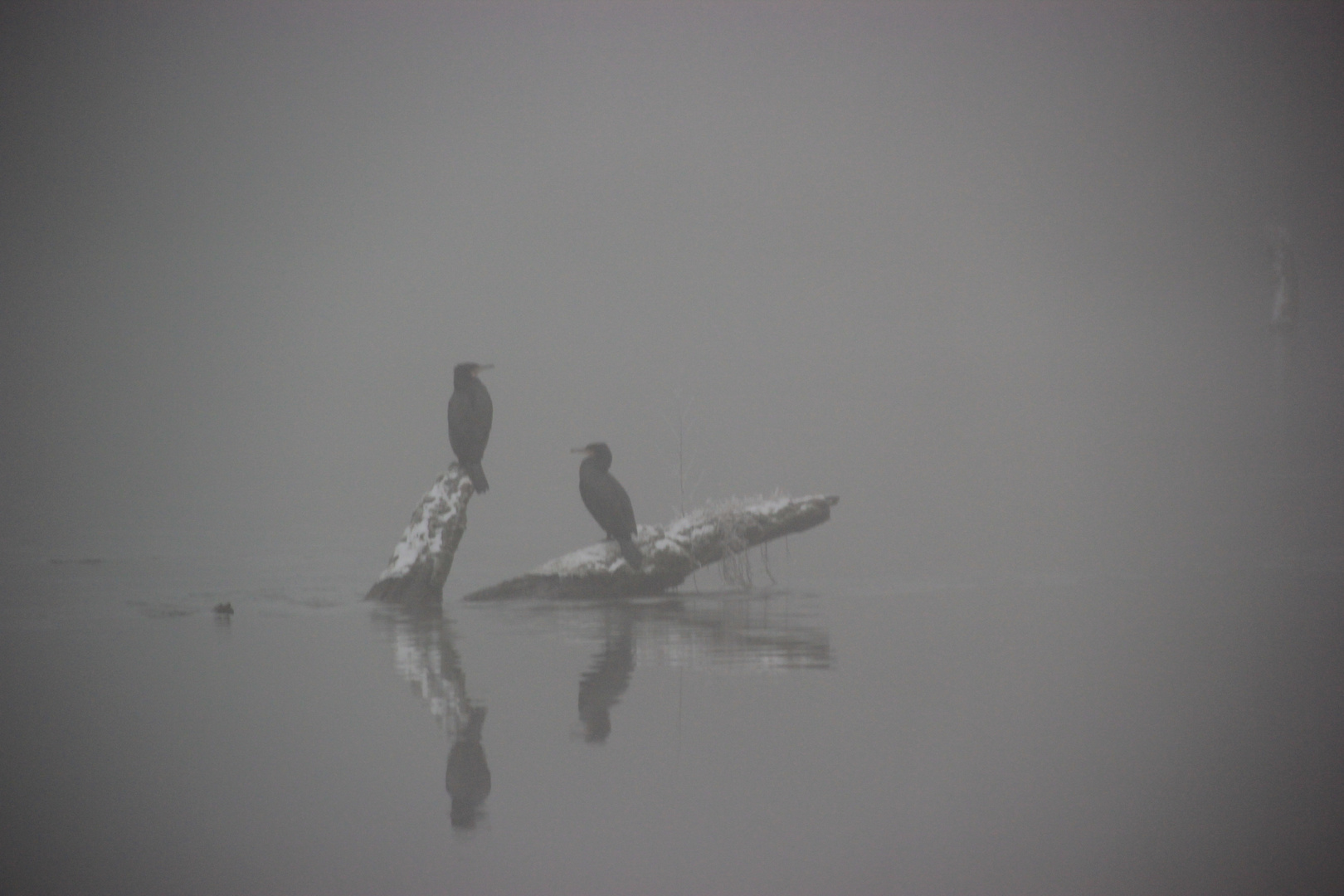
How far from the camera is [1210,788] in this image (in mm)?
8320

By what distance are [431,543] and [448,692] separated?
4.58m

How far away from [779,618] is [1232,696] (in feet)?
15.1

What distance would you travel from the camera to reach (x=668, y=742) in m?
9.05

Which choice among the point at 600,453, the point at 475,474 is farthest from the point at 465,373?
the point at 600,453

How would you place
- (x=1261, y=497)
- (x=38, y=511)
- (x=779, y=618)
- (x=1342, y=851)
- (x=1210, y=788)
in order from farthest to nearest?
(x=38, y=511) → (x=1261, y=497) → (x=779, y=618) → (x=1210, y=788) → (x=1342, y=851)

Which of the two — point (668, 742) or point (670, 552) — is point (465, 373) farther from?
point (668, 742)

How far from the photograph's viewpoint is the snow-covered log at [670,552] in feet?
50.2

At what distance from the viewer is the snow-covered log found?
15.3 m

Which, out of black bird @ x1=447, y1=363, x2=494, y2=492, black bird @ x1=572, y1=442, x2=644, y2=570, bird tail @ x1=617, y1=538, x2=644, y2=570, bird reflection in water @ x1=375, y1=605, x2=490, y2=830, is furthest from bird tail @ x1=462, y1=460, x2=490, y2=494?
bird tail @ x1=617, y1=538, x2=644, y2=570

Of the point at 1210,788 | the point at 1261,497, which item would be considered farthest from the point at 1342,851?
the point at 1261,497

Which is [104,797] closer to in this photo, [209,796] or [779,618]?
[209,796]

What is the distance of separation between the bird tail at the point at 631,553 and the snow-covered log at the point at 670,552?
0.24 feet

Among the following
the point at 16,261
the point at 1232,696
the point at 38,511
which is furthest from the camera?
the point at 16,261

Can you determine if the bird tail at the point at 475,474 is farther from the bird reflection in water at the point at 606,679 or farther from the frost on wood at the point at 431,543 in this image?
the bird reflection in water at the point at 606,679
